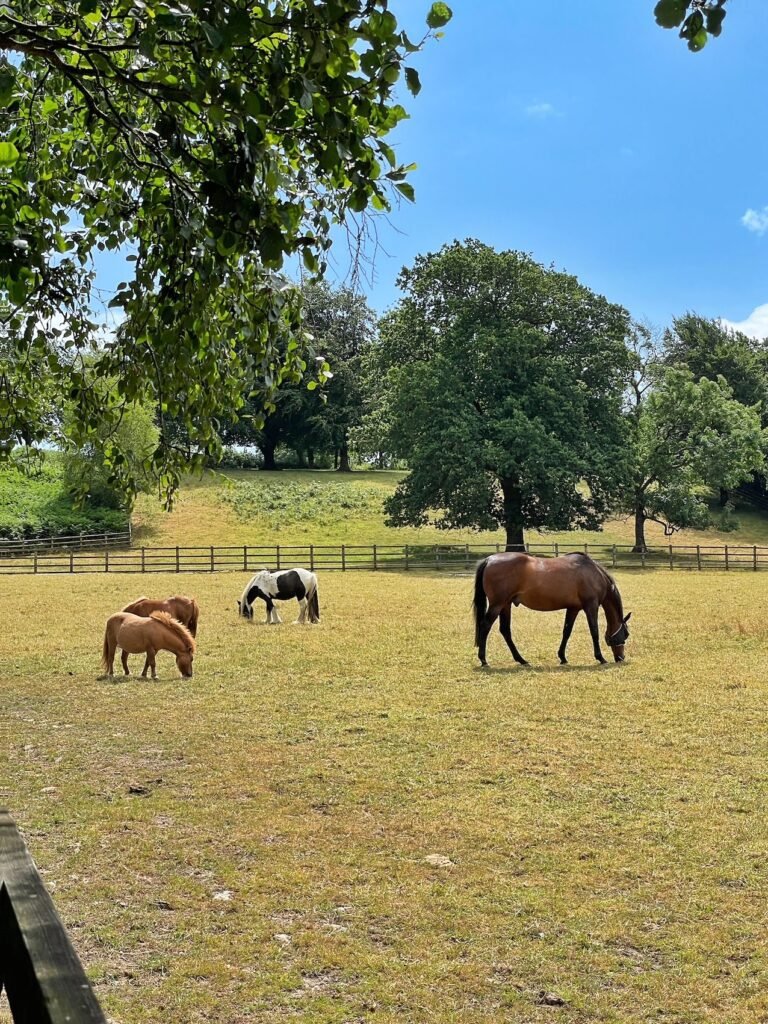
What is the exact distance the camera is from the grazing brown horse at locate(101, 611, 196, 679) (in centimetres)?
1123

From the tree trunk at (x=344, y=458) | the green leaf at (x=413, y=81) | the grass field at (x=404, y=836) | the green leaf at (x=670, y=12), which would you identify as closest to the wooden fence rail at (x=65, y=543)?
the tree trunk at (x=344, y=458)

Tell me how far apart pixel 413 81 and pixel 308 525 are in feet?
147

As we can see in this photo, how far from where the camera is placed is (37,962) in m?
1.58

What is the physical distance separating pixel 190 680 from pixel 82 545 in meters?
32.2

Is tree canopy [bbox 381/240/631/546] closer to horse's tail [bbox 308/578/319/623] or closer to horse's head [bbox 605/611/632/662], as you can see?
horse's tail [bbox 308/578/319/623]

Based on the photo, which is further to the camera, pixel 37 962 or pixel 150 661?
pixel 150 661

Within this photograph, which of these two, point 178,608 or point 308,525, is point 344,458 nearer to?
point 308,525

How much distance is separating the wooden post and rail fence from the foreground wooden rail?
28.6 meters

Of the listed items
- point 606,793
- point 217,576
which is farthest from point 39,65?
point 217,576

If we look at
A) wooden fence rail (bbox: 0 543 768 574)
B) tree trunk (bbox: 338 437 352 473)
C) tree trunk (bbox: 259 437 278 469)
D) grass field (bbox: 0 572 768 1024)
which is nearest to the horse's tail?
grass field (bbox: 0 572 768 1024)

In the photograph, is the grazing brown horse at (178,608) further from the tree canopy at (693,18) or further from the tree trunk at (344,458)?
the tree trunk at (344,458)

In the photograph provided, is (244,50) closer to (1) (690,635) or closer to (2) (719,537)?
(1) (690,635)

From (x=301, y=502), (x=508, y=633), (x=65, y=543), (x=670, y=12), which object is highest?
(x=670, y=12)

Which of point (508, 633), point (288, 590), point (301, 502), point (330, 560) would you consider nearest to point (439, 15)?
point (508, 633)
